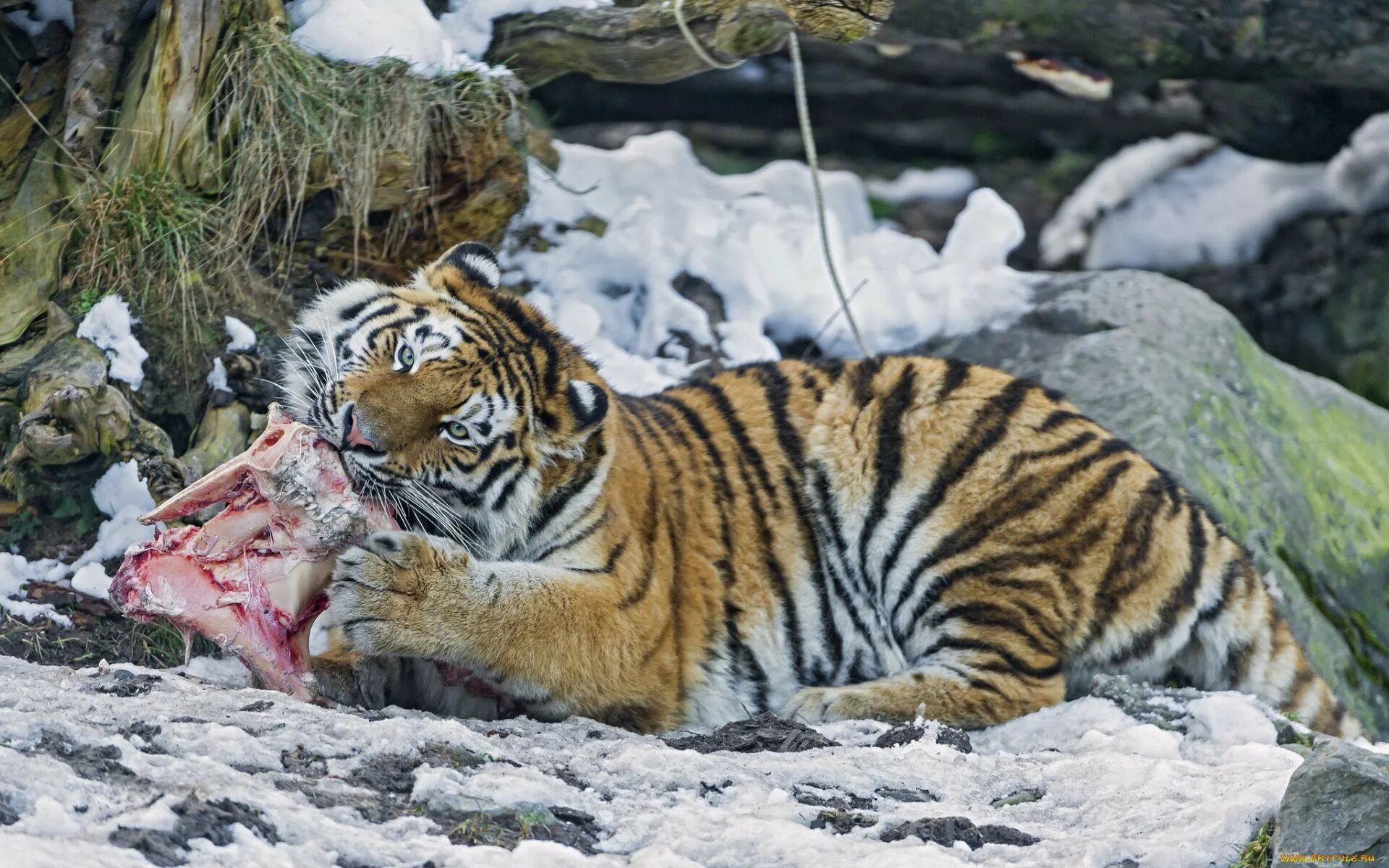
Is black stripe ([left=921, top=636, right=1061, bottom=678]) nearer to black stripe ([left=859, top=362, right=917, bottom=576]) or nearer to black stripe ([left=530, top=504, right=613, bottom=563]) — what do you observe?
black stripe ([left=859, top=362, right=917, bottom=576])

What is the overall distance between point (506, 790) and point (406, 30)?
305 cm

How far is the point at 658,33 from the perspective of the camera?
5.16 m

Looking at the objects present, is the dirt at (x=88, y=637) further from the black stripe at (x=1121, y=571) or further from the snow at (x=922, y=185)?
the snow at (x=922, y=185)

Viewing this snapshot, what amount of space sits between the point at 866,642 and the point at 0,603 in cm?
247

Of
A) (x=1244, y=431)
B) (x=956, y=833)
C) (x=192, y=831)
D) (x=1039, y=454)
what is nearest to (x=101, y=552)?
(x=192, y=831)

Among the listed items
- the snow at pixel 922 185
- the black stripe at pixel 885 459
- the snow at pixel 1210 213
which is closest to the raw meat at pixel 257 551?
the black stripe at pixel 885 459

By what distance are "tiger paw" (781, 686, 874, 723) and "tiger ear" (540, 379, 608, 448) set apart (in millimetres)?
994

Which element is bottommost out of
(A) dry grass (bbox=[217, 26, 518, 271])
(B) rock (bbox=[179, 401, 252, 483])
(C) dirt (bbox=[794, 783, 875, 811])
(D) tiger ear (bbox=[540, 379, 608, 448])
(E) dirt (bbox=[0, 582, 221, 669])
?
(E) dirt (bbox=[0, 582, 221, 669])

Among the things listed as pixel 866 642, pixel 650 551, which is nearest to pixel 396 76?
pixel 650 551

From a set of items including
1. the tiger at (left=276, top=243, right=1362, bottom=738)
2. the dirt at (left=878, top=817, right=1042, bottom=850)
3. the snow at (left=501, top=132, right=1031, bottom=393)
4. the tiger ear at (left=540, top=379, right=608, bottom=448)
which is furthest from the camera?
the snow at (left=501, top=132, right=1031, bottom=393)

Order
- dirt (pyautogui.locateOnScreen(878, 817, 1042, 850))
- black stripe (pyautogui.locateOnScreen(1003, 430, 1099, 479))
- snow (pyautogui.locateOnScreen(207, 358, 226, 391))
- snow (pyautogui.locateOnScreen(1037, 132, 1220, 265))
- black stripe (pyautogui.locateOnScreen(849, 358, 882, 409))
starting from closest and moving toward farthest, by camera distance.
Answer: dirt (pyautogui.locateOnScreen(878, 817, 1042, 850)) < black stripe (pyautogui.locateOnScreen(1003, 430, 1099, 479)) < snow (pyautogui.locateOnScreen(207, 358, 226, 391)) < black stripe (pyautogui.locateOnScreen(849, 358, 882, 409)) < snow (pyautogui.locateOnScreen(1037, 132, 1220, 265))

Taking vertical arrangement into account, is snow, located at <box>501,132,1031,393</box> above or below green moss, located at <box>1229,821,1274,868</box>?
below

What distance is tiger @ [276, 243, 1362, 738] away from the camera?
359 centimetres

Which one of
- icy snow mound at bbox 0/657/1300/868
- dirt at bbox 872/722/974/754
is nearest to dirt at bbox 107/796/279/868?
icy snow mound at bbox 0/657/1300/868
